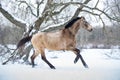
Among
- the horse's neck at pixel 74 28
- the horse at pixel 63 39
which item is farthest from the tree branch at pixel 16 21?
the horse's neck at pixel 74 28

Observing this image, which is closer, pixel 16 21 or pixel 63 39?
pixel 63 39

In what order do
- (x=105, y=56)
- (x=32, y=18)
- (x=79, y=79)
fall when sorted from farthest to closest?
(x=32, y=18)
(x=105, y=56)
(x=79, y=79)

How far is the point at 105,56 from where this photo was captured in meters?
2.88

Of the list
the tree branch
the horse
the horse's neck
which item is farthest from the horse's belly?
the tree branch

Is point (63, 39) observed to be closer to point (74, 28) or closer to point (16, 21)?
point (74, 28)

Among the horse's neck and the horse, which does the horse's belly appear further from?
the horse's neck

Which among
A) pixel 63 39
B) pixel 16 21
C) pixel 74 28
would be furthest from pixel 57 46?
Result: pixel 16 21

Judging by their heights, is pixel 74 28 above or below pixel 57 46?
above

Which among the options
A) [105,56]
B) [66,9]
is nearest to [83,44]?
[105,56]

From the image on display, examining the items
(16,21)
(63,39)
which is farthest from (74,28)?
(16,21)

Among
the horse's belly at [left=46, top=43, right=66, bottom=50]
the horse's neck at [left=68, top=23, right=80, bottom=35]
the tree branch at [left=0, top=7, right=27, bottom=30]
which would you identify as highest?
the horse's neck at [left=68, top=23, right=80, bottom=35]

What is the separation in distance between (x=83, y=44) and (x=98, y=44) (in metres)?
0.15

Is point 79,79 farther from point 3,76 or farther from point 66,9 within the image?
point 66,9

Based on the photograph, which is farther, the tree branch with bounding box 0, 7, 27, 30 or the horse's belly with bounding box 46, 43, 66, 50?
the tree branch with bounding box 0, 7, 27, 30
